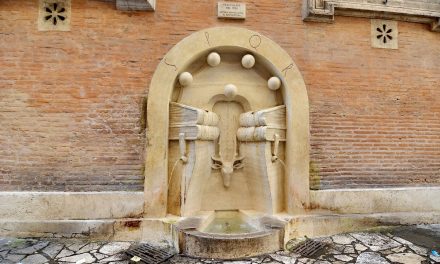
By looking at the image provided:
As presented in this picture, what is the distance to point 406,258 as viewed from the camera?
3410mm

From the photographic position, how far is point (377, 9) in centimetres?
465

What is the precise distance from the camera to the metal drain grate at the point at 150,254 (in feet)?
11.1

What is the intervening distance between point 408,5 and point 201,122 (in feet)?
13.2

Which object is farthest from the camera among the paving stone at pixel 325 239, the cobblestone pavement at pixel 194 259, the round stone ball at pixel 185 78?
the round stone ball at pixel 185 78

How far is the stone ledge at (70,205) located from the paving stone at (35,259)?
629 millimetres

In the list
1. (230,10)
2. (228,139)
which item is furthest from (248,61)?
(228,139)

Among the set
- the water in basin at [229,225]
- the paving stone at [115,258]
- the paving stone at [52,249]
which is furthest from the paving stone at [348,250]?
the paving stone at [52,249]

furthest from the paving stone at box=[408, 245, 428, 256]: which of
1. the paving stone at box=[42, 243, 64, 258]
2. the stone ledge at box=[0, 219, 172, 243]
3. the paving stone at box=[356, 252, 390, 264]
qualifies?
the paving stone at box=[42, 243, 64, 258]

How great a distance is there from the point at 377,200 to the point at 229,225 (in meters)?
2.35

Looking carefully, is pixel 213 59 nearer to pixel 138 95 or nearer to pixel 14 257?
pixel 138 95

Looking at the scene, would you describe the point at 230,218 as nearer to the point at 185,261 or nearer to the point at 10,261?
the point at 185,261

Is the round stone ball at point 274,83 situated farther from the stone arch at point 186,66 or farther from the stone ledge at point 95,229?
the stone ledge at point 95,229

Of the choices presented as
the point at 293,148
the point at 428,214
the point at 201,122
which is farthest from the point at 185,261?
the point at 428,214

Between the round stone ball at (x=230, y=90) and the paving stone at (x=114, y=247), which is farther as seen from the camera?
the round stone ball at (x=230, y=90)
